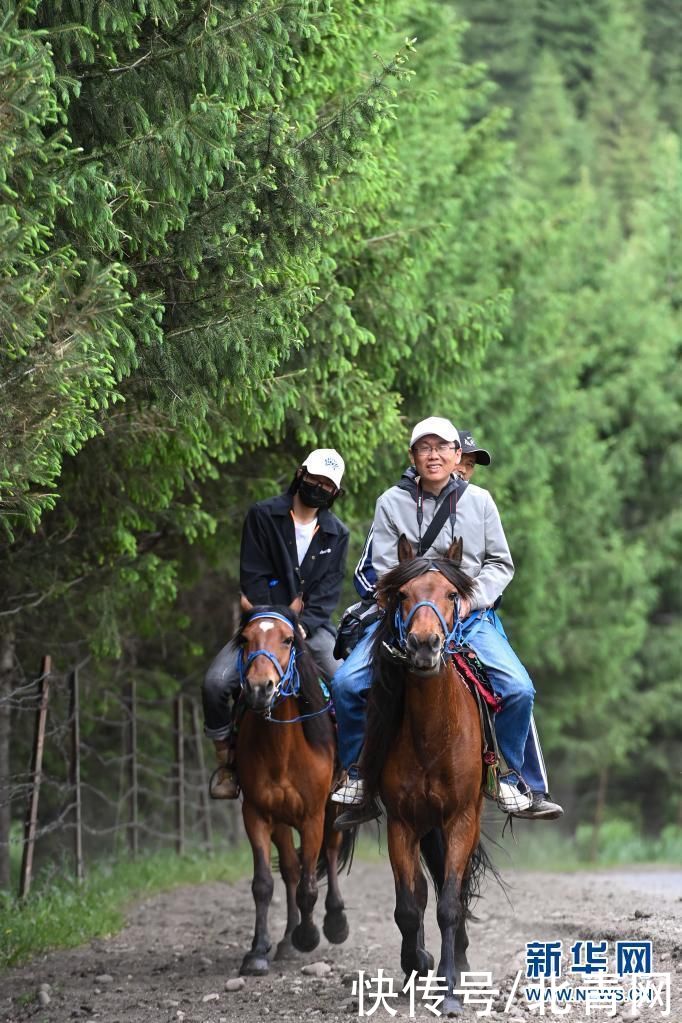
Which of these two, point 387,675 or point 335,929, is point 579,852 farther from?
point 387,675

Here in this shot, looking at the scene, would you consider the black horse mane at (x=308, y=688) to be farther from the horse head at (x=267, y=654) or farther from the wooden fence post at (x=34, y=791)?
the wooden fence post at (x=34, y=791)

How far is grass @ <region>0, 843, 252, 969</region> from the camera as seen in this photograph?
12203mm

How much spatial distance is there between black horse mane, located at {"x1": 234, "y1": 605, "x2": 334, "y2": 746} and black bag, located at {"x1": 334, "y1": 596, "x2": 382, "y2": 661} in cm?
36

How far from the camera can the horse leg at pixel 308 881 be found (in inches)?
442

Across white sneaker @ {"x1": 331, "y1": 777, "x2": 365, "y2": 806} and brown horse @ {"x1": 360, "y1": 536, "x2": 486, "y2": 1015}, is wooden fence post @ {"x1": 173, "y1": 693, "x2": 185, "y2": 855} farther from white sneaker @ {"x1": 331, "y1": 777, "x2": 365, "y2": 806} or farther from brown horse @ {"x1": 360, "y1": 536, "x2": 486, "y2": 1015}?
brown horse @ {"x1": 360, "y1": 536, "x2": 486, "y2": 1015}

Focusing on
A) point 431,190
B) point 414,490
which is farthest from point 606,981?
point 431,190

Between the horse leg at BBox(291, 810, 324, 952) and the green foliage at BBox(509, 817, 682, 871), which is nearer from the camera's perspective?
the horse leg at BBox(291, 810, 324, 952)

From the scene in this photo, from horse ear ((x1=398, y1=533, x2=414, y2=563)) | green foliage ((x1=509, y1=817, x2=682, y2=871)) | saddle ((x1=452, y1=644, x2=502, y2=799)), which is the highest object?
horse ear ((x1=398, y1=533, x2=414, y2=563))

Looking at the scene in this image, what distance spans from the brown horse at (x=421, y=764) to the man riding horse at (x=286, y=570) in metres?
2.37

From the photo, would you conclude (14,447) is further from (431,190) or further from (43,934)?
(431,190)

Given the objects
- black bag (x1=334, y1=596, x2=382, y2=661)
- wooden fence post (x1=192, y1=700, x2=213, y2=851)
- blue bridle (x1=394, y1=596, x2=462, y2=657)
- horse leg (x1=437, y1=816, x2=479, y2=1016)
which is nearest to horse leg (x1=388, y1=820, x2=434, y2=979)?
horse leg (x1=437, y1=816, x2=479, y2=1016)

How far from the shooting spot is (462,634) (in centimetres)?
948

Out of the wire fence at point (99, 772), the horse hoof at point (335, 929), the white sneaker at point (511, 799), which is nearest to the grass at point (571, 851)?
the wire fence at point (99, 772)

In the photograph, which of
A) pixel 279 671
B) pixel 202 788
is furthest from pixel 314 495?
pixel 202 788
